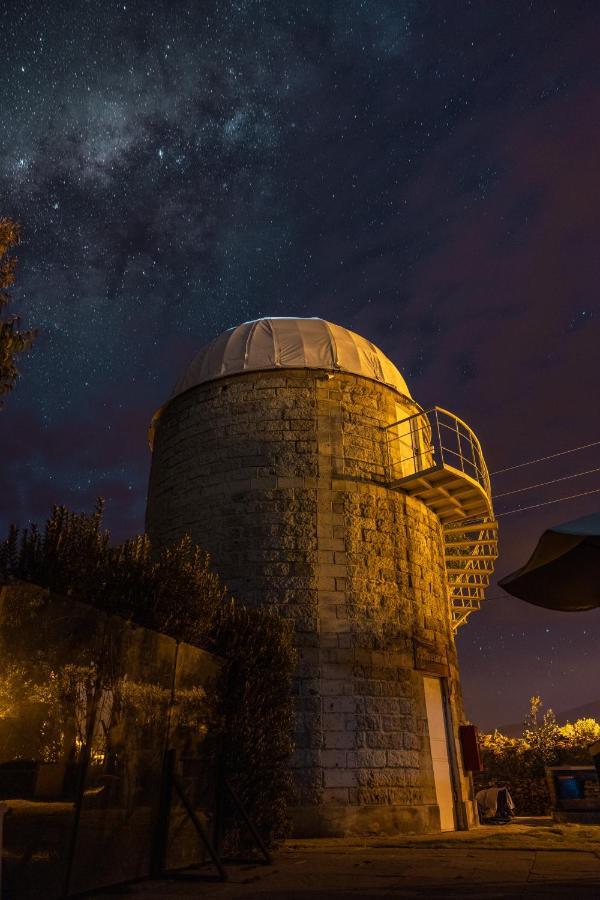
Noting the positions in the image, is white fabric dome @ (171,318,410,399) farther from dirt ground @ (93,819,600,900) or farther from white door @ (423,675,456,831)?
dirt ground @ (93,819,600,900)

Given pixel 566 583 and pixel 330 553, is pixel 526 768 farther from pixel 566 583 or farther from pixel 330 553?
pixel 566 583

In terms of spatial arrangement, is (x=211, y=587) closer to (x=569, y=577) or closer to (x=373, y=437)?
(x=569, y=577)

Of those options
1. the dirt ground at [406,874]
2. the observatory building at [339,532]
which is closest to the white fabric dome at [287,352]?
the observatory building at [339,532]

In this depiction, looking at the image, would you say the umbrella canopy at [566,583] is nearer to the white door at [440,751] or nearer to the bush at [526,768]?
the white door at [440,751]

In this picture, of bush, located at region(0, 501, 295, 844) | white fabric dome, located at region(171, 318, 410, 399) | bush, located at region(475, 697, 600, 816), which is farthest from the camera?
bush, located at region(475, 697, 600, 816)

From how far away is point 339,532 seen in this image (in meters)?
11.3

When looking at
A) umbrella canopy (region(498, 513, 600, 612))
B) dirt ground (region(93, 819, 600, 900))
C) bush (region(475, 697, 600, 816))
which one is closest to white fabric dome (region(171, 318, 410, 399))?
umbrella canopy (region(498, 513, 600, 612))

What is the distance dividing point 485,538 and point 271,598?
5.62m

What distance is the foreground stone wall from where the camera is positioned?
391 inches

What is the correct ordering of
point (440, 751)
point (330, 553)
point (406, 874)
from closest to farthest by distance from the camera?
point (406, 874)
point (330, 553)
point (440, 751)

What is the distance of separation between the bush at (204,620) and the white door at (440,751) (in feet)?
14.0

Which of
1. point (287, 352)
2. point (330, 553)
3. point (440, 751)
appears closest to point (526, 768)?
point (440, 751)

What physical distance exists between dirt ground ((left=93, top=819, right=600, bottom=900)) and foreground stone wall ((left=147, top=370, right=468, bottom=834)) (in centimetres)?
150

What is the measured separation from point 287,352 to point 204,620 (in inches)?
284
